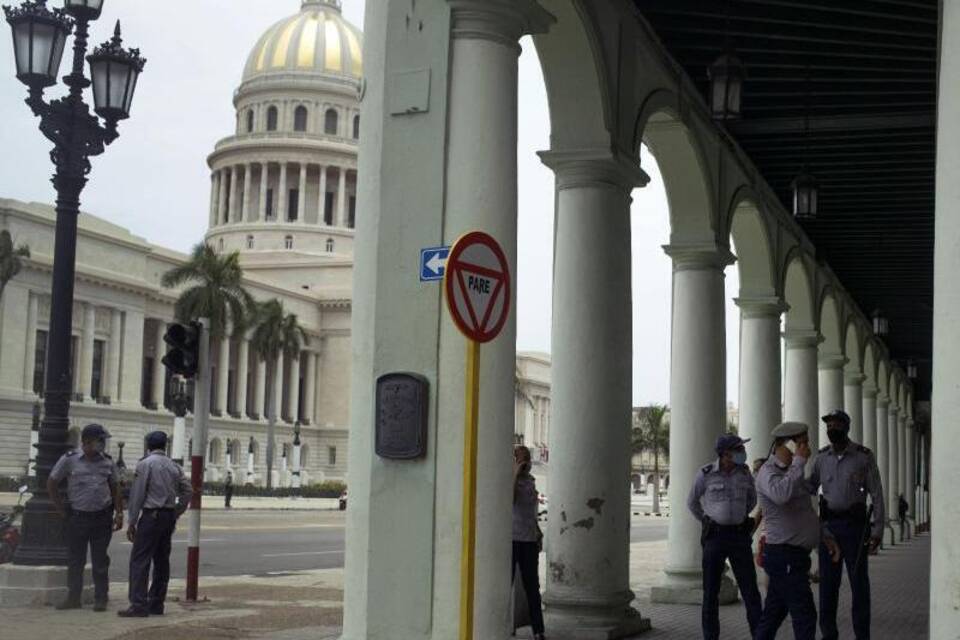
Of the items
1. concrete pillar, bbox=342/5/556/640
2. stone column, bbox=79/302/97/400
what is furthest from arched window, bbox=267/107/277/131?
concrete pillar, bbox=342/5/556/640

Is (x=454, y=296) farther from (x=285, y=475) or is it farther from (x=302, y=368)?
(x=302, y=368)

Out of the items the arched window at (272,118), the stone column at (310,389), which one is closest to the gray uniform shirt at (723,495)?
the stone column at (310,389)

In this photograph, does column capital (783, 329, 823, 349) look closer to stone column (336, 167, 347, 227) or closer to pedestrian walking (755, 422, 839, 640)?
pedestrian walking (755, 422, 839, 640)

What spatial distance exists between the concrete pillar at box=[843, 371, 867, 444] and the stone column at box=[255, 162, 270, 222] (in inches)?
3700

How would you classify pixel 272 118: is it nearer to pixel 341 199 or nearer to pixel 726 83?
pixel 341 199

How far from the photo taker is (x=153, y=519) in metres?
12.4

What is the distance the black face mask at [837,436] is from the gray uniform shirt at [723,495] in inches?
30.3

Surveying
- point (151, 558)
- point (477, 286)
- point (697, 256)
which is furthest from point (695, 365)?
point (477, 286)

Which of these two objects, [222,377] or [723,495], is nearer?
[723,495]

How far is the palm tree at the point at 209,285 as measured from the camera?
69.9 m

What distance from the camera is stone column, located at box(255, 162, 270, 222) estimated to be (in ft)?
395

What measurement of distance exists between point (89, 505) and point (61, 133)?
4314 millimetres

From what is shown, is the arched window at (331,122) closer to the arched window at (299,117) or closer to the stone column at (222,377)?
the arched window at (299,117)

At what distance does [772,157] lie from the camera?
18000 mm
